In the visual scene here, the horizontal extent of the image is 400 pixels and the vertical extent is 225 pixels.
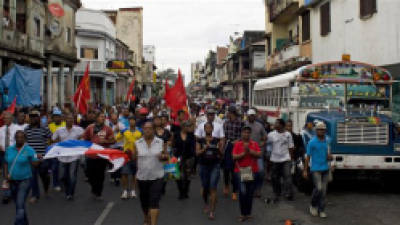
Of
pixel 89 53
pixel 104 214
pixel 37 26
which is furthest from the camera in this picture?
pixel 89 53

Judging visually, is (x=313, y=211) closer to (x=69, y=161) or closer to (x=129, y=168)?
(x=129, y=168)

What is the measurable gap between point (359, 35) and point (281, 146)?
447 inches

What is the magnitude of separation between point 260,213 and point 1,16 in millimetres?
15535

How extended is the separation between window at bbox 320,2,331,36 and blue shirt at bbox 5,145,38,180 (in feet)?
59.1

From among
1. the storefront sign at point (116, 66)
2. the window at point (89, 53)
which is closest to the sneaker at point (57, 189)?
the storefront sign at point (116, 66)

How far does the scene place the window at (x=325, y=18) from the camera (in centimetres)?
2181

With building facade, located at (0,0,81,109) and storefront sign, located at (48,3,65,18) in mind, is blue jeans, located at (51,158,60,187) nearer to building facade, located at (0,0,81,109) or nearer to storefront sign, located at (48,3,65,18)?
building facade, located at (0,0,81,109)

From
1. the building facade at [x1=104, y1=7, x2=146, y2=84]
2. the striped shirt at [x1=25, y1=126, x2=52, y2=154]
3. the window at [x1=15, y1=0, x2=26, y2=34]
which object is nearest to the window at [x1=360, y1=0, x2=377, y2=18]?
the striped shirt at [x1=25, y1=126, x2=52, y2=154]

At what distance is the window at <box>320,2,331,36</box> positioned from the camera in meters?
21.8

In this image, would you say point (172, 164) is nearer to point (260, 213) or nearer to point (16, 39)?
point (260, 213)

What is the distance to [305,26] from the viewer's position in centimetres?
2564

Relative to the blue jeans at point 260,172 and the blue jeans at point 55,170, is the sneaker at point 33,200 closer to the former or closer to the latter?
the blue jeans at point 55,170

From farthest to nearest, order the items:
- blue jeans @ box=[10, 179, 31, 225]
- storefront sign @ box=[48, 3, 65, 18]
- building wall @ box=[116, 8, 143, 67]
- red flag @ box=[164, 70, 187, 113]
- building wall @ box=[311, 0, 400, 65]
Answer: building wall @ box=[116, 8, 143, 67] < storefront sign @ box=[48, 3, 65, 18] < building wall @ box=[311, 0, 400, 65] < red flag @ box=[164, 70, 187, 113] < blue jeans @ box=[10, 179, 31, 225]

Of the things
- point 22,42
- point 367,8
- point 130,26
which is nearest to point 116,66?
point 22,42
